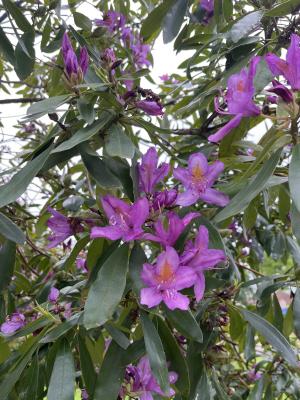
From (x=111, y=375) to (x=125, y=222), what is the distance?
0.22m

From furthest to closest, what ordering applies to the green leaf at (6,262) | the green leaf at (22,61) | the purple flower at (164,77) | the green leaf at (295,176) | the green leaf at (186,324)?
the purple flower at (164,77)
the green leaf at (22,61)
the green leaf at (6,262)
the green leaf at (186,324)
the green leaf at (295,176)

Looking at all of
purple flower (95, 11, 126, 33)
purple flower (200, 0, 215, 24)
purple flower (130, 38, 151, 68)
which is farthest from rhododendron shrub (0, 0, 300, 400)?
purple flower (130, 38, 151, 68)

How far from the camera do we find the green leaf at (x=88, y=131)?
69 centimetres

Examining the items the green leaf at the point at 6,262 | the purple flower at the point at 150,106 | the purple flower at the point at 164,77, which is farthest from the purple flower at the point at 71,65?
the purple flower at the point at 164,77

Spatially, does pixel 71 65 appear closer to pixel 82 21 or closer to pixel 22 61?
pixel 22 61

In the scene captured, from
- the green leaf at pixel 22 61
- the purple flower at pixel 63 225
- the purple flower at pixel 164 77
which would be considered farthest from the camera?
the purple flower at pixel 164 77

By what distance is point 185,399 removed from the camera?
83 cm

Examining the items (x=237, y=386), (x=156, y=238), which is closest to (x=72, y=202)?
(x=156, y=238)

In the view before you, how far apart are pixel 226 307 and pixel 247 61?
442 mm

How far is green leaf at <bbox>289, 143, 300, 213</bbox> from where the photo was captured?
0.56 metres

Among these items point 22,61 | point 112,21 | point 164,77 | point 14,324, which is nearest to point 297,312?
point 14,324

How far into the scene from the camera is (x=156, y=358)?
62 cm

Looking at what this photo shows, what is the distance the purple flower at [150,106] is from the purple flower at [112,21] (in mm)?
636

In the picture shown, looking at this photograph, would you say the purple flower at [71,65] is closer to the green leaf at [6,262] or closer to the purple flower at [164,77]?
the green leaf at [6,262]
